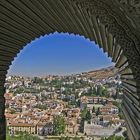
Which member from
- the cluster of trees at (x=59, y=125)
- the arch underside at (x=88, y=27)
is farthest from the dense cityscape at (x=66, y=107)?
the arch underside at (x=88, y=27)

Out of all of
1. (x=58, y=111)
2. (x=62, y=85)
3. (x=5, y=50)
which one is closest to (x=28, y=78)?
(x=62, y=85)

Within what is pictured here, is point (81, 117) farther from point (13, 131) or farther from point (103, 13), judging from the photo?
point (103, 13)

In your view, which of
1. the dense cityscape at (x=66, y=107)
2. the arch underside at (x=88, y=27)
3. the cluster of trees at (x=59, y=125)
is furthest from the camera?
the cluster of trees at (x=59, y=125)

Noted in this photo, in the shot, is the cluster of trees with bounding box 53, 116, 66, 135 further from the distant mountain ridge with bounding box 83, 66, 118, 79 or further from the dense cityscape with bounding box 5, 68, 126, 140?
the distant mountain ridge with bounding box 83, 66, 118, 79

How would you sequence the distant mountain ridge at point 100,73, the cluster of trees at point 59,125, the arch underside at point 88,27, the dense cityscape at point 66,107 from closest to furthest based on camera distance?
the arch underside at point 88,27, the dense cityscape at point 66,107, the cluster of trees at point 59,125, the distant mountain ridge at point 100,73

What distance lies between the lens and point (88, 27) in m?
5.24

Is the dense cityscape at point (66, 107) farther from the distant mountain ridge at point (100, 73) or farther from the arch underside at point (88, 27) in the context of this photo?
the arch underside at point (88, 27)

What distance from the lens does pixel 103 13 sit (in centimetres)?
264

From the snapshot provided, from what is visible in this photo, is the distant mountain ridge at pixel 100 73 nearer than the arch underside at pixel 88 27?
No

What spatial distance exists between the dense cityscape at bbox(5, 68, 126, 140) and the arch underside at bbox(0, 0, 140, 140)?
21099mm

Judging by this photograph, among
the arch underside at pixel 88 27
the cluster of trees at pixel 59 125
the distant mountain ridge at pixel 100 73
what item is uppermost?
the distant mountain ridge at pixel 100 73

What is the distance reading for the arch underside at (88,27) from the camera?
2631 mm

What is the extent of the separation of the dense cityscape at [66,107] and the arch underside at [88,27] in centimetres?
2110

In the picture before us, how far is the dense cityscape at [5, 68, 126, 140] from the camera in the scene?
52.5 meters
